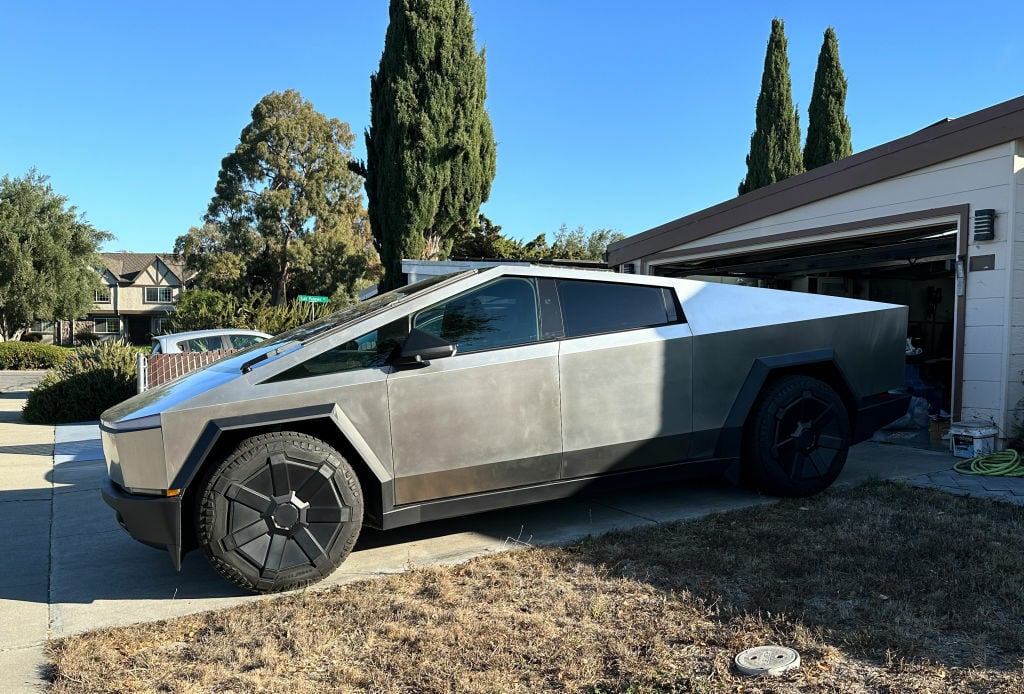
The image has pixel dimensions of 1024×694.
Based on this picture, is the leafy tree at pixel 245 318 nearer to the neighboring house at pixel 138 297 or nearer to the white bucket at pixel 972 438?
the white bucket at pixel 972 438

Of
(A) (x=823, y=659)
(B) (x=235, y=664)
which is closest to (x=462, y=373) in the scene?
(B) (x=235, y=664)

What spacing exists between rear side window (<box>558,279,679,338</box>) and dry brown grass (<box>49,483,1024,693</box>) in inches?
48.4

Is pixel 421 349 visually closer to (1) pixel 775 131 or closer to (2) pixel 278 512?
(2) pixel 278 512

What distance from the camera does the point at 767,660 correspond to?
2.64 m

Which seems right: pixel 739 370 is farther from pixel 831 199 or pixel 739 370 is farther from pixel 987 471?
pixel 831 199

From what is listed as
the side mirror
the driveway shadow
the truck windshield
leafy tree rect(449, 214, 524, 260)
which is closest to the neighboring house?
leafy tree rect(449, 214, 524, 260)

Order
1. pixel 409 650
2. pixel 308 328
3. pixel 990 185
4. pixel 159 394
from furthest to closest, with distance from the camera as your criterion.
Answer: pixel 990 185, pixel 308 328, pixel 159 394, pixel 409 650

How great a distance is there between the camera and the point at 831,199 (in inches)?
312

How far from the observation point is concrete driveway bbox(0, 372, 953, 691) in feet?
11.0

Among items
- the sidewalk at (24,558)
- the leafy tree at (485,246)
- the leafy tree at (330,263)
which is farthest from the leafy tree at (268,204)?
the sidewalk at (24,558)

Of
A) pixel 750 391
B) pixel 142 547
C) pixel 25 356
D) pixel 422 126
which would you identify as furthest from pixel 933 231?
pixel 25 356

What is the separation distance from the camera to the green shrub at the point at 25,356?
2570 cm

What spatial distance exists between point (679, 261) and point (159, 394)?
327 inches

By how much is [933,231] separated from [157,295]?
58.0m
